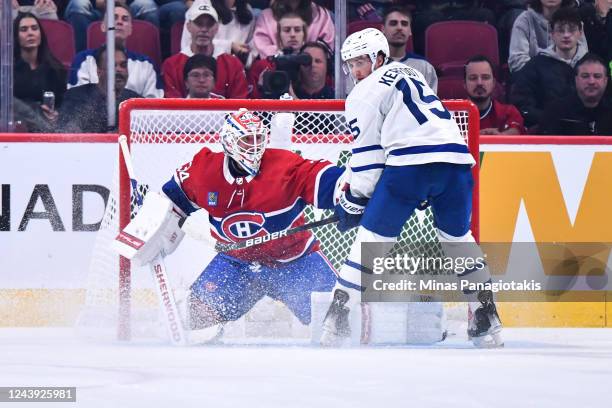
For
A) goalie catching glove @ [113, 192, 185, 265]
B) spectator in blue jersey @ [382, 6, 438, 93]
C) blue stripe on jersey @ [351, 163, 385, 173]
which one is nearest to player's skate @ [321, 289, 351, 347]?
blue stripe on jersey @ [351, 163, 385, 173]

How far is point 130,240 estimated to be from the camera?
517 cm

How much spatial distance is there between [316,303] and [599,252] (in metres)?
1.68

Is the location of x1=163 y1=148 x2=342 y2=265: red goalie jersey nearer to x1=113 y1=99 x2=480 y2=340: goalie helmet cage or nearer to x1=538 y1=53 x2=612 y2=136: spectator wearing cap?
x1=113 y1=99 x2=480 y2=340: goalie helmet cage

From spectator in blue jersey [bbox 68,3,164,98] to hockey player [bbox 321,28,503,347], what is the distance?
1626 mm

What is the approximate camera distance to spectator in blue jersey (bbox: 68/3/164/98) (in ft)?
20.8

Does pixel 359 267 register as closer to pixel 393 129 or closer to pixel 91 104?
pixel 393 129

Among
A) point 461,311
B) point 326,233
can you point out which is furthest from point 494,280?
point 326,233

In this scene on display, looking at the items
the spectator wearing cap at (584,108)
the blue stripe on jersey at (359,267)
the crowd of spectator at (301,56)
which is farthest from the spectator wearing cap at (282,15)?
the blue stripe on jersey at (359,267)

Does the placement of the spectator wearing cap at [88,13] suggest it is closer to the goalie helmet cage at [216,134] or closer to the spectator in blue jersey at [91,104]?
the spectator in blue jersey at [91,104]

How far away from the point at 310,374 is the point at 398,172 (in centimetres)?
123

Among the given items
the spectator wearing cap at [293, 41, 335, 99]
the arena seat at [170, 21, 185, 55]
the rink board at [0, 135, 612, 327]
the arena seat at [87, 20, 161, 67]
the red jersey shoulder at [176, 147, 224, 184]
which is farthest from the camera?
the arena seat at [170, 21, 185, 55]

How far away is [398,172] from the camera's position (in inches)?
194

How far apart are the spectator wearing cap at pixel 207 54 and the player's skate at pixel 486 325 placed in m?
1.80

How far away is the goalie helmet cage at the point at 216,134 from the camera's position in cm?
555
